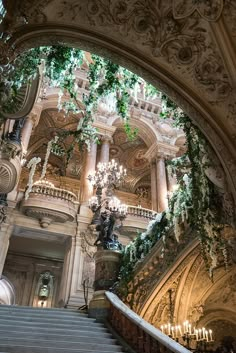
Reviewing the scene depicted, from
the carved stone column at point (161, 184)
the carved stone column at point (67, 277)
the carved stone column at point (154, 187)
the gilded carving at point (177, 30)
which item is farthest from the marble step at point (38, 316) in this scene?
the carved stone column at point (154, 187)

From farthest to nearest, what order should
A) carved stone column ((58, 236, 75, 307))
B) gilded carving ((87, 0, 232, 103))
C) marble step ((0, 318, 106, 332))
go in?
carved stone column ((58, 236, 75, 307))
marble step ((0, 318, 106, 332))
gilded carving ((87, 0, 232, 103))

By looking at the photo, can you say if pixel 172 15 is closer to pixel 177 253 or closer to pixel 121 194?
pixel 177 253

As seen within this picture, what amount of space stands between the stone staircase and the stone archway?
3.36m

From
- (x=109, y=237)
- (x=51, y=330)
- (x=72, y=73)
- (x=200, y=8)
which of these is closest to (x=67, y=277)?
(x=109, y=237)

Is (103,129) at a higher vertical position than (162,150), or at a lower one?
higher

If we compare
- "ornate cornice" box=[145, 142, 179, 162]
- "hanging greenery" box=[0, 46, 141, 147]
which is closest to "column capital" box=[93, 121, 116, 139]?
"ornate cornice" box=[145, 142, 179, 162]

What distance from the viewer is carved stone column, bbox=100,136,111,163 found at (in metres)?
14.6

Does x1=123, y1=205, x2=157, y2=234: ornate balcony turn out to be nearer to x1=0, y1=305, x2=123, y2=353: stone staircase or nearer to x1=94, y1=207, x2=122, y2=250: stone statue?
x1=94, y1=207, x2=122, y2=250: stone statue

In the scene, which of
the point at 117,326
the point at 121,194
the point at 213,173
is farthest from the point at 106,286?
the point at 121,194

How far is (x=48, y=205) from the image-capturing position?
464 inches

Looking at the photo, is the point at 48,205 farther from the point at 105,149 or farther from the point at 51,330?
the point at 51,330

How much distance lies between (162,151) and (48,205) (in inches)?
298

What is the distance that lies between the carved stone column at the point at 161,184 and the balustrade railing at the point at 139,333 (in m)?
8.68

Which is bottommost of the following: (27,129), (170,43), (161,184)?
(170,43)
